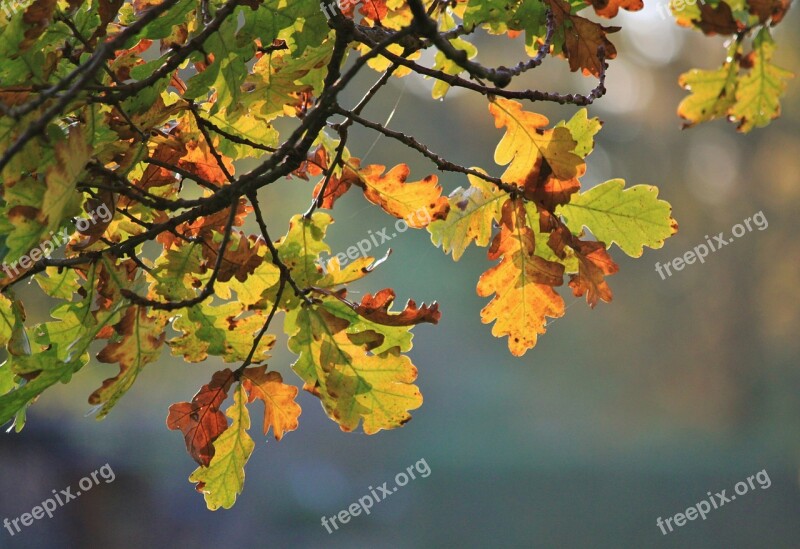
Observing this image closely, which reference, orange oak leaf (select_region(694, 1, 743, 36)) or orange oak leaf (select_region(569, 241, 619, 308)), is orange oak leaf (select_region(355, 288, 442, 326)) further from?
orange oak leaf (select_region(694, 1, 743, 36))

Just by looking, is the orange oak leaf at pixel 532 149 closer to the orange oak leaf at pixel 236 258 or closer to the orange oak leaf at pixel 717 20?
the orange oak leaf at pixel 717 20

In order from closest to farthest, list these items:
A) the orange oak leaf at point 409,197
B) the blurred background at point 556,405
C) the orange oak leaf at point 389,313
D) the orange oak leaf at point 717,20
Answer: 1. the orange oak leaf at point 717,20
2. the orange oak leaf at point 389,313
3. the orange oak leaf at point 409,197
4. the blurred background at point 556,405

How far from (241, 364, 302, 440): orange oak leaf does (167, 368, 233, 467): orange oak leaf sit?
5 cm

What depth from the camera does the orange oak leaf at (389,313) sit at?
41.4 inches

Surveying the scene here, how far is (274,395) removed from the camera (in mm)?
1163

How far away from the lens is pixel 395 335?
44.5 inches

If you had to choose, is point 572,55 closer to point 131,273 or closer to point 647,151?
point 131,273

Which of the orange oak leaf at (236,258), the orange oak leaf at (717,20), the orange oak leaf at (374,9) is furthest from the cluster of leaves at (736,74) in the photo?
the orange oak leaf at (236,258)

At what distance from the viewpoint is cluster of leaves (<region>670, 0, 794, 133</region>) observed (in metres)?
0.89

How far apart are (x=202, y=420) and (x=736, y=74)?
2.78 feet

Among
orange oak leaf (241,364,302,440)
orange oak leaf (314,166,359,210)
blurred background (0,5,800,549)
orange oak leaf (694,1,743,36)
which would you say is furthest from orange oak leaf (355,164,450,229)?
blurred background (0,5,800,549)

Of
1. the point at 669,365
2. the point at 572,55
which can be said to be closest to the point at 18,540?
the point at 572,55

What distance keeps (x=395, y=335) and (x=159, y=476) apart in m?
7.82

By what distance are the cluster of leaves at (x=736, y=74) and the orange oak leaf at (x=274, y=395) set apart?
0.68m
